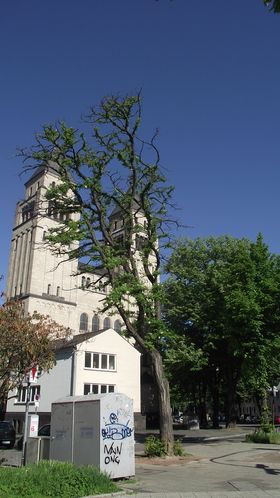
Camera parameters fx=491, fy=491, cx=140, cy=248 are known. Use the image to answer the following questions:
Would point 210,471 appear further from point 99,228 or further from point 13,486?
point 99,228

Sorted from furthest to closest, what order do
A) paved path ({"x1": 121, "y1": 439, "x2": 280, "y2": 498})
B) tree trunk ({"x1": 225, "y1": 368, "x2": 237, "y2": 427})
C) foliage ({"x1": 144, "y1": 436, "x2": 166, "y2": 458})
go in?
tree trunk ({"x1": 225, "y1": 368, "x2": 237, "y2": 427}), foliage ({"x1": 144, "y1": 436, "x2": 166, "y2": 458}), paved path ({"x1": 121, "y1": 439, "x2": 280, "y2": 498})

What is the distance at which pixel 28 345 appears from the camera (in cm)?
1741

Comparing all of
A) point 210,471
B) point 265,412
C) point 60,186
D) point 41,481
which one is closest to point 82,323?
point 265,412

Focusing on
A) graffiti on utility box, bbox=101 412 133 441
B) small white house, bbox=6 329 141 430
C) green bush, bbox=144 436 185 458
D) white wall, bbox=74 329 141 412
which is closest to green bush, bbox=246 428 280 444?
green bush, bbox=144 436 185 458

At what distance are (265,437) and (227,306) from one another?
6953mm

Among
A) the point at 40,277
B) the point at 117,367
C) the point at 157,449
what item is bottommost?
the point at 157,449

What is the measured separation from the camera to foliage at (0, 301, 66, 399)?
17.1 metres

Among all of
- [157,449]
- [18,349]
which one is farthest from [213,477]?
[18,349]

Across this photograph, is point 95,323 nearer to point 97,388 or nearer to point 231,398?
point 97,388

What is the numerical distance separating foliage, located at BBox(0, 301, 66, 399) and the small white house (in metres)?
17.0

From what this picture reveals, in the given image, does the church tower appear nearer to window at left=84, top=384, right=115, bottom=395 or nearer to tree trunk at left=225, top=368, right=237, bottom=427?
window at left=84, top=384, right=115, bottom=395

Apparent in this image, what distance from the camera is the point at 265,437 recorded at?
25.4 meters

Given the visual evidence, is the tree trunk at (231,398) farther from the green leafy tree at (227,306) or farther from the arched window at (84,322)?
the arched window at (84,322)

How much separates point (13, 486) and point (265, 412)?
20277 millimetres
